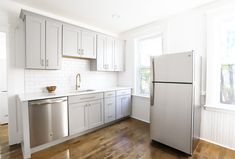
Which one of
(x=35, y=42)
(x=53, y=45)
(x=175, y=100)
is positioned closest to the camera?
(x=175, y=100)

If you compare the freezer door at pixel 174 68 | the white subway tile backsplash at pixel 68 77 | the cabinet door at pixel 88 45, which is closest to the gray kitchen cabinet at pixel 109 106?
the white subway tile backsplash at pixel 68 77

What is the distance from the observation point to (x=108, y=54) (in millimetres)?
3721

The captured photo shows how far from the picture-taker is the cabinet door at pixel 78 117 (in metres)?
2.61

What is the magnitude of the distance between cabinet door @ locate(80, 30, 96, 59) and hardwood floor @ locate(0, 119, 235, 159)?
1.90 meters

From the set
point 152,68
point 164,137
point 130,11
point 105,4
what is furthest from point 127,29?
point 164,137

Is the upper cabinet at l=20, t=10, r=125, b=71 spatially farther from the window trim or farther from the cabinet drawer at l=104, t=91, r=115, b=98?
the window trim

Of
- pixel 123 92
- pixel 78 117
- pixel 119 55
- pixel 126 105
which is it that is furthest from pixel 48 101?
pixel 119 55

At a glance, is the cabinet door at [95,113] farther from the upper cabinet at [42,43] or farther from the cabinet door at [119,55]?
the cabinet door at [119,55]

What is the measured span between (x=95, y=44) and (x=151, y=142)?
264 cm

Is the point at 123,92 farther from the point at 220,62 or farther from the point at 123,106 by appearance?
the point at 220,62

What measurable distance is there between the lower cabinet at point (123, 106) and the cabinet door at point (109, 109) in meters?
0.15

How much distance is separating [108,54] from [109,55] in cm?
5

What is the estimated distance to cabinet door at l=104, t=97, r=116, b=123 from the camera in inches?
129

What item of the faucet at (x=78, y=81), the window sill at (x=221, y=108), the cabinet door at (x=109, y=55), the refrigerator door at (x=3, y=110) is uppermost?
the cabinet door at (x=109, y=55)
